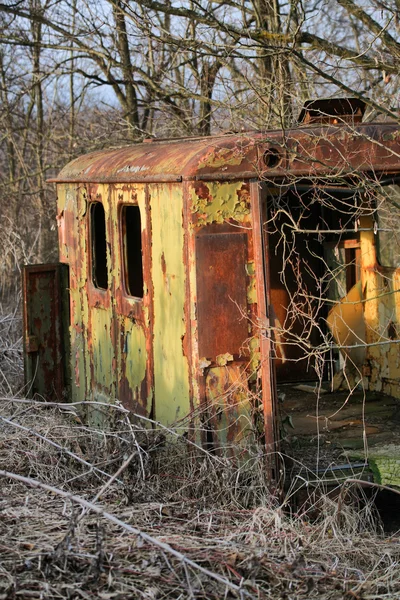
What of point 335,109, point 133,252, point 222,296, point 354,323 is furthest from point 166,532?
point 354,323

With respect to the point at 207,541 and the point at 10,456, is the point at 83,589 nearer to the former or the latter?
the point at 207,541

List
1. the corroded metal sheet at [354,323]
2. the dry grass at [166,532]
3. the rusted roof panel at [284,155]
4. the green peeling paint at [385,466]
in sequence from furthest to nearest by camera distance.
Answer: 1. the corroded metal sheet at [354,323]
2. the green peeling paint at [385,466]
3. the rusted roof panel at [284,155]
4. the dry grass at [166,532]

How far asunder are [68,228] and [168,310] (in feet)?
9.60

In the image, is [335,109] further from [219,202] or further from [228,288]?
[228,288]

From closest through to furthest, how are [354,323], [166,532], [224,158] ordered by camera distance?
[166,532]
[224,158]
[354,323]

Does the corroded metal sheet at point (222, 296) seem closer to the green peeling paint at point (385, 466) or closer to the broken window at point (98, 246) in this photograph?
the green peeling paint at point (385, 466)

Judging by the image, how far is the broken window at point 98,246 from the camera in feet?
25.9

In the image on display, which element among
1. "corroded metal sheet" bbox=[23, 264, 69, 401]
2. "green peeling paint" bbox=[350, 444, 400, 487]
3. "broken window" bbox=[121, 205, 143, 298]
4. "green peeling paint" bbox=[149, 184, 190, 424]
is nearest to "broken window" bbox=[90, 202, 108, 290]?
"broken window" bbox=[121, 205, 143, 298]

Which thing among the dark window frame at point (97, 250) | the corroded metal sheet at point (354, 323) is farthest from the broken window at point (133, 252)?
the corroded metal sheet at point (354, 323)

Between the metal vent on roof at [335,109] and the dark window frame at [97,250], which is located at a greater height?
the metal vent on roof at [335,109]

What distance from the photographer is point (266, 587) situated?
440cm

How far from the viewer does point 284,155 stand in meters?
5.66

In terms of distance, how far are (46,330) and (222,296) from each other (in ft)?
11.4

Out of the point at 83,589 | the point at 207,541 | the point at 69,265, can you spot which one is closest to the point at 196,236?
the point at 207,541
